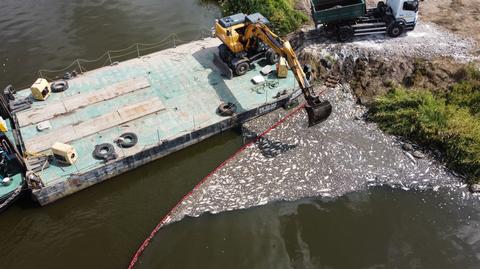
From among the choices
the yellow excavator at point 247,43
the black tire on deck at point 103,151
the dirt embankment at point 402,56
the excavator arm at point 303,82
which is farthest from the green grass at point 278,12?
the black tire on deck at point 103,151

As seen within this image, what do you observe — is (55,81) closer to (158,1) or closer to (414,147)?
(158,1)

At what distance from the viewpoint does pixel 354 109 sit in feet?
78.1

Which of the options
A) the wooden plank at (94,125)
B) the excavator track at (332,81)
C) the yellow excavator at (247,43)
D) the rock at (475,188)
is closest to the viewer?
the rock at (475,188)

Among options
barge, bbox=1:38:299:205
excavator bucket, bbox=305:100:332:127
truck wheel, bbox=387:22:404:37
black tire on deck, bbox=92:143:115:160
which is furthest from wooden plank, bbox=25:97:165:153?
truck wheel, bbox=387:22:404:37

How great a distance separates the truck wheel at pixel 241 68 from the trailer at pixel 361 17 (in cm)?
534

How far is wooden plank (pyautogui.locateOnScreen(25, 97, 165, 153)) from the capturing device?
20.8 meters

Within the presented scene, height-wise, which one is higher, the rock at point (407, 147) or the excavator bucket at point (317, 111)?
the excavator bucket at point (317, 111)

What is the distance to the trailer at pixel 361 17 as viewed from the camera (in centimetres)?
2481

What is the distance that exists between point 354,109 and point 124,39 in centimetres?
1853

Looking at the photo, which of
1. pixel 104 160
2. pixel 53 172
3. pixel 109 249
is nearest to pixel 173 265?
pixel 109 249

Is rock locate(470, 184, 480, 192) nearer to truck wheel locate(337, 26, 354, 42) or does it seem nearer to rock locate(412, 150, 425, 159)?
rock locate(412, 150, 425, 159)

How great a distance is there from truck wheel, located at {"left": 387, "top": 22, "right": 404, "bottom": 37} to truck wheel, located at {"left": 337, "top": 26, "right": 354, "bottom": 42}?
2.39m

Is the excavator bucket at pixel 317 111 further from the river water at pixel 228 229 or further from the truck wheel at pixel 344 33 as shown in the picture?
the truck wheel at pixel 344 33

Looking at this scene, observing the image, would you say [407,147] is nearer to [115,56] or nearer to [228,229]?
[228,229]
